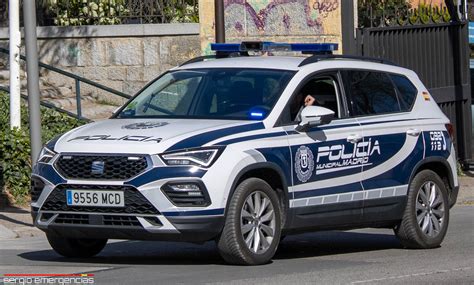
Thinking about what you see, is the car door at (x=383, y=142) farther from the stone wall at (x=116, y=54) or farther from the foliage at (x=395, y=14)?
the stone wall at (x=116, y=54)

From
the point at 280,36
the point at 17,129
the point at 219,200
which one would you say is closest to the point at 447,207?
the point at 219,200

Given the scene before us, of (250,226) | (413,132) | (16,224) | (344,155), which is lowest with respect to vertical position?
(16,224)

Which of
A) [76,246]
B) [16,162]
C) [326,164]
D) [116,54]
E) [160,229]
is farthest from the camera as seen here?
[116,54]

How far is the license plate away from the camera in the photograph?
30.1ft

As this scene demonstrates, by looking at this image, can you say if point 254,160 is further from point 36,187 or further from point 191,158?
point 36,187

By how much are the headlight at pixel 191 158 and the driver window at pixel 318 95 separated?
4.14ft

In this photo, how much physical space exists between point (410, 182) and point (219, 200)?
2.52m

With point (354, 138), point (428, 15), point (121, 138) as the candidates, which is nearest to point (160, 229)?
point (121, 138)

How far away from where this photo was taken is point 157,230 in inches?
360

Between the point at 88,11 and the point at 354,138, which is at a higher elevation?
the point at 88,11

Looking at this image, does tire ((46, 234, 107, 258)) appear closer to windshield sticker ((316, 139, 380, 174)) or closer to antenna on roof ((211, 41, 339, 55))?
windshield sticker ((316, 139, 380, 174))

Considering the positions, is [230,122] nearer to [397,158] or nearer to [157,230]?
[157,230]

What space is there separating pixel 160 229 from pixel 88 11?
39.3 ft

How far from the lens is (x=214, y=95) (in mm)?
10281
